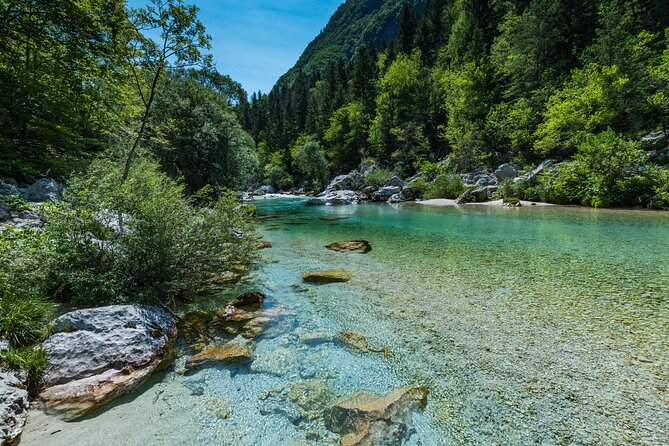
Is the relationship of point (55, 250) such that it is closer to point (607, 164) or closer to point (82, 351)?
point (82, 351)

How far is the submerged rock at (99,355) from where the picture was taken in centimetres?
304

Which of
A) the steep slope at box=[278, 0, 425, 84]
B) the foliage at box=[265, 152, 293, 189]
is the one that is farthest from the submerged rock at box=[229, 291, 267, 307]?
the steep slope at box=[278, 0, 425, 84]

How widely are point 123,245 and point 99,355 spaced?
211 cm

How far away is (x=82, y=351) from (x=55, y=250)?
210 centimetres

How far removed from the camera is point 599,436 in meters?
2.55

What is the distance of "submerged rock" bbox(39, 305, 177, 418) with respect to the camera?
304cm

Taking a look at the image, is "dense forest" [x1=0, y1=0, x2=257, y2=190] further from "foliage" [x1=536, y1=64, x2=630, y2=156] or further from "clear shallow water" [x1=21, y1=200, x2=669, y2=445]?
"foliage" [x1=536, y1=64, x2=630, y2=156]

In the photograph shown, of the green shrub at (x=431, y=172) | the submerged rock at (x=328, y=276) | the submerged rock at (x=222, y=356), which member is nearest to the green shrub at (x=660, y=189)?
the submerged rock at (x=328, y=276)

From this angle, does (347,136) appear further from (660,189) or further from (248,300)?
(248,300)

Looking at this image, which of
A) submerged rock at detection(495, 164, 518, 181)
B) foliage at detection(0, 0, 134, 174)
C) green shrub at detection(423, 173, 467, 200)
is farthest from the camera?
green shrub at detection(423, 173, 467, 200)

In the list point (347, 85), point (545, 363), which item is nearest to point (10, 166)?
point (545, 363)

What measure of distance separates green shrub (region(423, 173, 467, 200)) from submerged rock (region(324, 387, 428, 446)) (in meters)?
28.7

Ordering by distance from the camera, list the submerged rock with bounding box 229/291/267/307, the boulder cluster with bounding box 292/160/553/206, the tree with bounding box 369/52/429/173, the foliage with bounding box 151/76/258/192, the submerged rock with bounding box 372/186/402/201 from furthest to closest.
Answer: the tree with bounding box 369/52/429/173 < the submerged rock with bounding box 372/186/402/201 < the boulder cluster with bounding box 292/160/553/206 < the foliage with bounding box 151/76/258/192 < the submerged rock with bounding box 229/291/267/307

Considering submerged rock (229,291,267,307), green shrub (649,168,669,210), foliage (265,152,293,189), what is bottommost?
submerged rock (229,291,267,307)
